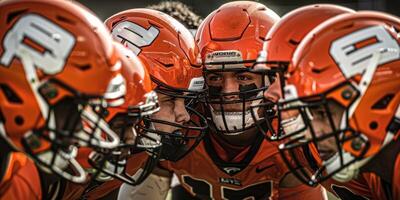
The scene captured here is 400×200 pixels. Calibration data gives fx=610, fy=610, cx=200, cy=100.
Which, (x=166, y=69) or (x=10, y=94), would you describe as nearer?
(x=10, y=94)

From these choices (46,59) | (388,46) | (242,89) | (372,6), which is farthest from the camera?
(372,6)

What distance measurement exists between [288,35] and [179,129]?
0.70m

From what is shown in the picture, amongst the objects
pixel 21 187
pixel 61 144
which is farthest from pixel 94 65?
pixel 21 187

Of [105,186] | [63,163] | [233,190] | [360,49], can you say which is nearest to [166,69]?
[105,186]

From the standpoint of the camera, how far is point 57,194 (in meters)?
1.91

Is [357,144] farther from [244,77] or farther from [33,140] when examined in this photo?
[33,140]

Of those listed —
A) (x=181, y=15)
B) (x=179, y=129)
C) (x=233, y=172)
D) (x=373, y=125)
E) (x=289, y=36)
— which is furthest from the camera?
(x=181, y=15)

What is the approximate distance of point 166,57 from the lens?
7.64 feet

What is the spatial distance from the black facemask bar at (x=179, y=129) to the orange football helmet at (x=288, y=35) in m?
0.48

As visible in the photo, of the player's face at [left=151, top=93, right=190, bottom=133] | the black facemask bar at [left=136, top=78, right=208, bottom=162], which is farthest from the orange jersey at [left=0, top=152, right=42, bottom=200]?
the player's face at [left=151, top=93, right=190, bottom=133]

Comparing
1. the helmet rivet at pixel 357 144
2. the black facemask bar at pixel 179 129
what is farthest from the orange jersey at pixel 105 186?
the helmet rivet at pixel 357 144

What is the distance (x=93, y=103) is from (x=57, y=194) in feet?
1.45

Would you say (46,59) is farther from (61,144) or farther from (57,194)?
(57,194)

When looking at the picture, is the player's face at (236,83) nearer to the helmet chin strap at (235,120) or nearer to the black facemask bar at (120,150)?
the helmet chin strap at (235,120)
